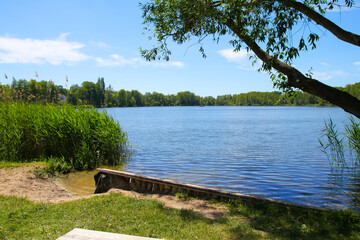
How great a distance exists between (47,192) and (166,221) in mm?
4322

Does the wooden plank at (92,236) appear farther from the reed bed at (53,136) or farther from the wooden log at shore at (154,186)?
the reed bed at (53,136)

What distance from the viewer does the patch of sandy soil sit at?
5879mm

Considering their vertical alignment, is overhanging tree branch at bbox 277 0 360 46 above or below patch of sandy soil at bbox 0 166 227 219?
above

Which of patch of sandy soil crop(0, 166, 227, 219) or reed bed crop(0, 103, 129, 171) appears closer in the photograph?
patch of sandy soil crop(0, 166, 227, 219)

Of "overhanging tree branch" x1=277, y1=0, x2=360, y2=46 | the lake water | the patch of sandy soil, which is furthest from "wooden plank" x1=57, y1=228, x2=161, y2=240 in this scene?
the lake water

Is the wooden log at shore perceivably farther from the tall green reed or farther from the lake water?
the tall green reed

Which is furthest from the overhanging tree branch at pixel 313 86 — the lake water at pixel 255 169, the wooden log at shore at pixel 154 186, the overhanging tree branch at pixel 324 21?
the lake water at pixel 255 169

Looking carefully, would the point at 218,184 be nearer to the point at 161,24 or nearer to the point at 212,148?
the point at 161,24

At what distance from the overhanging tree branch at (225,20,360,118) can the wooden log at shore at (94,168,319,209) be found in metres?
2.43

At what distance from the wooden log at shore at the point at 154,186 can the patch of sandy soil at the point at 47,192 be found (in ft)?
1.00

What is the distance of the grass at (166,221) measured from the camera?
4.37 meters

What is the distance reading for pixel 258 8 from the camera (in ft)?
20.8

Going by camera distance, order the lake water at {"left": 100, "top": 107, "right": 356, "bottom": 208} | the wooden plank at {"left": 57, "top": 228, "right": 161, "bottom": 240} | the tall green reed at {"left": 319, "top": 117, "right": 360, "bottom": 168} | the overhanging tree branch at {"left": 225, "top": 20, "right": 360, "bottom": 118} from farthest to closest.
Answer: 1. the tall green reed at {"left": 319, "top": 117, "right": 360, "bottom": 168}
2. the lake water at {"left": 100, "top": 107, "right": 356, "bottom": 208}
3. the overhanging tree branch at {"left": 225, "top": 20, "right": 360, "bottom": 118}
4. the wooden plank at {"left": 57, "top": 228, "right": 161, "bottom": 240}

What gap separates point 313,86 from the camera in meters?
4.96
